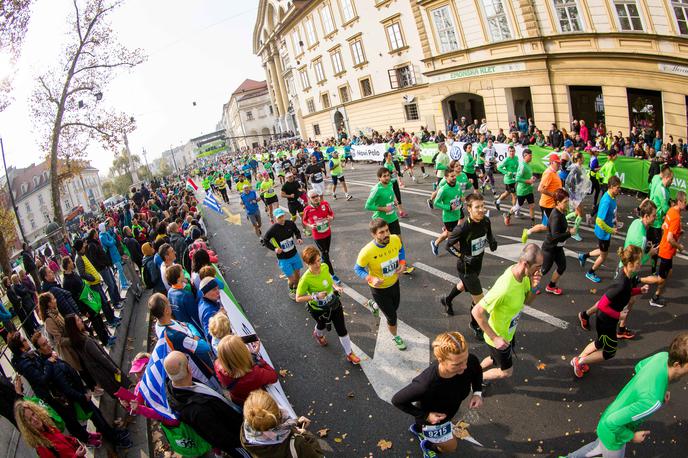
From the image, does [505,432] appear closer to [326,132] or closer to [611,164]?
[611,164]

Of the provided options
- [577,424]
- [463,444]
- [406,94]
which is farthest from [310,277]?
[406,94]

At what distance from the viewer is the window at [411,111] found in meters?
29.8

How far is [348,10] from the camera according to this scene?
33.3 meters

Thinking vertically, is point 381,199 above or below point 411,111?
below

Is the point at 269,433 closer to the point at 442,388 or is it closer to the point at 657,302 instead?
the point at 442,388

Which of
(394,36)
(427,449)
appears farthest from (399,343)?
(394,36)

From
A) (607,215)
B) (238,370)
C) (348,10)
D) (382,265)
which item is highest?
(348,10)

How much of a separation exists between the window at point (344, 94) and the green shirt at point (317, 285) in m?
34.8

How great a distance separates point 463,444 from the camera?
4.39 metres

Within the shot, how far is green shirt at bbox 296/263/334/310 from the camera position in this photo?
5.59m

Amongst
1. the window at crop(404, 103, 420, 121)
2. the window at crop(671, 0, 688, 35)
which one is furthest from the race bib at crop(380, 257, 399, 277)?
the window at crop(404, 103, 420, 121)

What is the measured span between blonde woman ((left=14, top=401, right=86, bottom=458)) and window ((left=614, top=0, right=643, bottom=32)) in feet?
62.6

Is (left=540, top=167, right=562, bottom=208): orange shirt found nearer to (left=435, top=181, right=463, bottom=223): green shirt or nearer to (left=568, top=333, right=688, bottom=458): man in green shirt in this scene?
(left=435, top=181, right=463, bottom=223): green shirt

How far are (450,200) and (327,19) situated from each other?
33.7m
